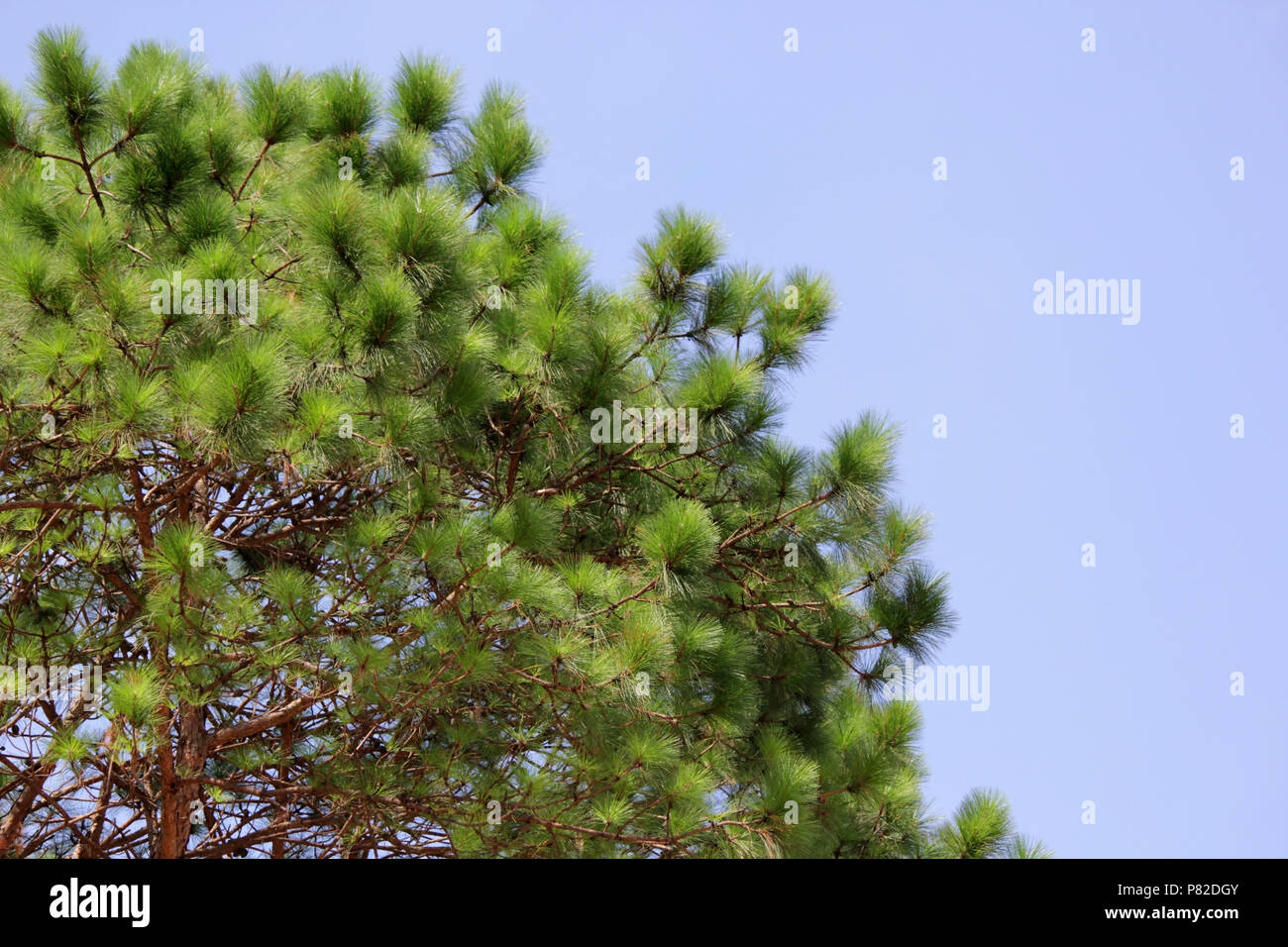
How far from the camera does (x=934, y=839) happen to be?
6070 millimetres

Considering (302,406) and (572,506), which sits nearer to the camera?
(302,406)

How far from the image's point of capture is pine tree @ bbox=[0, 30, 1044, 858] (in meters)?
4.39

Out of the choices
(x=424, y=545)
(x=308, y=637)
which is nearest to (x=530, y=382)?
(x=424, y=545)

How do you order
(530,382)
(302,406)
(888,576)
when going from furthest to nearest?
(888,576)
(530,382)
(302,406)

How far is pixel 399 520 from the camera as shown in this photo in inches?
182

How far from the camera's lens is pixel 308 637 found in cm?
464

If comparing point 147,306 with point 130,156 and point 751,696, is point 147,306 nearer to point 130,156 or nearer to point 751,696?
point 130,156

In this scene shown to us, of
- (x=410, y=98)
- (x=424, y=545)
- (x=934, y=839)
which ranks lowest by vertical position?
(x=934, y=839)

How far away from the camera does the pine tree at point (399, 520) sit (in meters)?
4.39

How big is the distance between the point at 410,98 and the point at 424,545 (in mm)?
2871
